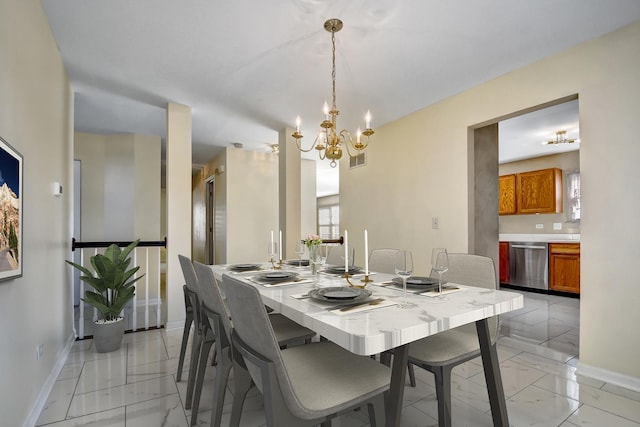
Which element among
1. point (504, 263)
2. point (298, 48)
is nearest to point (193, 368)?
point (298, 48)

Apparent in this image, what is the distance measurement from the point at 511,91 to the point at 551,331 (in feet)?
7.91

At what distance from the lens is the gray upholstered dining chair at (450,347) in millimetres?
1508

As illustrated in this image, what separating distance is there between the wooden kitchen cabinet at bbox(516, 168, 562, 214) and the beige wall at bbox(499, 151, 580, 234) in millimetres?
129

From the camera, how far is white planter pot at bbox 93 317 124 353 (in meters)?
2.79

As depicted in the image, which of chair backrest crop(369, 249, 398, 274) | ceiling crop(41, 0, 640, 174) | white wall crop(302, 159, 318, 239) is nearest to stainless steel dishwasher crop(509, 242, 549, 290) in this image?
ceiling crop(41, 0, 640, 174)

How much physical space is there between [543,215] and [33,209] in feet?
22.3

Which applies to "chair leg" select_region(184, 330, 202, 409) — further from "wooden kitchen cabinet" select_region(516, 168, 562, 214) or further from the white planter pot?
"wooden kitchen cabinet" select_region(516, 168, 562, 214)

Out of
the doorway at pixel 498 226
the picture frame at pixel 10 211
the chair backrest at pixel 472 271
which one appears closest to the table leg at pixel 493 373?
the chair backrest at pixel 472 271

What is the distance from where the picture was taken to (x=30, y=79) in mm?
1835

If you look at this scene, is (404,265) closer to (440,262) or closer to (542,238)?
(440,262)

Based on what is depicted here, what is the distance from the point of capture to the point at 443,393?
1.51 m

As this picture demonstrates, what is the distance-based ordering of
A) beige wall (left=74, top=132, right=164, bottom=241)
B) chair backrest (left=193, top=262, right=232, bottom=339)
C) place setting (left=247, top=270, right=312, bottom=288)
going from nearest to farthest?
chair backrest (left=193, top=262, right=232, bottom=339), place setting (left=247, top=270, right=312, bottom=288), beige wall (left=74, top=132, right=164, bottom=241)

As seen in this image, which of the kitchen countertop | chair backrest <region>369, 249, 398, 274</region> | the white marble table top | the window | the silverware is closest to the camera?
the white marble table top

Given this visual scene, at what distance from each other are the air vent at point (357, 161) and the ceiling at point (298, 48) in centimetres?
95
